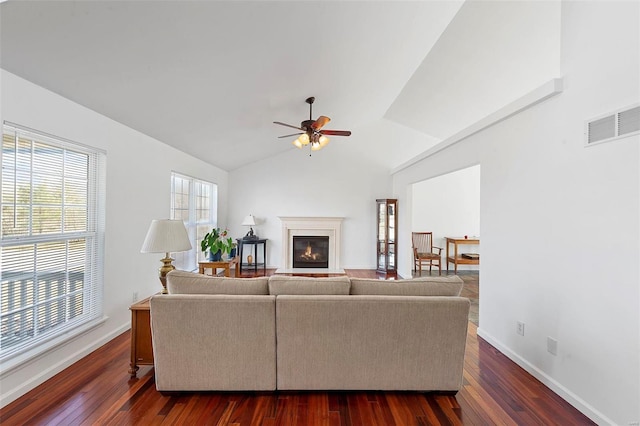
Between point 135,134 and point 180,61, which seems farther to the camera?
point 135,134

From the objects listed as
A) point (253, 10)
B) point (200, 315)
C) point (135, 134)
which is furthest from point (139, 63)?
point (200, 315)

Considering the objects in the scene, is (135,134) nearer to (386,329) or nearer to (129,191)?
(129,191)

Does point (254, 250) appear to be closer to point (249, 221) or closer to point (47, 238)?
Answer: point (249, 221)

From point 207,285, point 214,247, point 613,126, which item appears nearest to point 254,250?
point 214,247

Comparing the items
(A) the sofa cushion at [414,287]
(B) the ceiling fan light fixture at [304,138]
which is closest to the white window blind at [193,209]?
(B) the ceiling fan light fixture at [304,138]

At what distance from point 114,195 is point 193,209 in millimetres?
2184

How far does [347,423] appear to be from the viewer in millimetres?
1849

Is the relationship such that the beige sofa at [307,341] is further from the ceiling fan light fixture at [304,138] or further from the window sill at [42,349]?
the ceiling fan light fixture at [304,138]

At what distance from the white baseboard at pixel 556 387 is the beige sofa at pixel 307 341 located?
810 millimetres

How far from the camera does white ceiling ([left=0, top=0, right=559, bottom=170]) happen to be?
1.80 m

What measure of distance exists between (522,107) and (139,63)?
129 inches

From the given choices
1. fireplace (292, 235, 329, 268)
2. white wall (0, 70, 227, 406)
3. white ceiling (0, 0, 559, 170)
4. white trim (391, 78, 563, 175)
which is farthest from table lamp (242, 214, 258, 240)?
white trim (391, 78, 563, 175)

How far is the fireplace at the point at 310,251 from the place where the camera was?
6.68 m

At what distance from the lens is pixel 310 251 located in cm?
671
